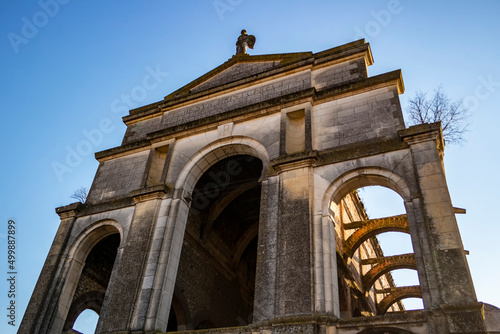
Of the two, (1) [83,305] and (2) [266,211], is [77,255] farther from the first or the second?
(2) [266,211]

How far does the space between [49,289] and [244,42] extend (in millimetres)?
9171

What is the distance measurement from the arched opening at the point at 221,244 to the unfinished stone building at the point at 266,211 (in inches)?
2.6

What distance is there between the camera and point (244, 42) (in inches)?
527

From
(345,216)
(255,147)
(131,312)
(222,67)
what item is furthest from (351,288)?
(222,67)

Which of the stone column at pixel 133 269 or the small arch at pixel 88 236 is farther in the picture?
the small arch at pixel 88 236

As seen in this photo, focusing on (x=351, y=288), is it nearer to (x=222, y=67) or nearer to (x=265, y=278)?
(x=265, y=278)

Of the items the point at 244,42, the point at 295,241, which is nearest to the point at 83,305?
the point at 295,241

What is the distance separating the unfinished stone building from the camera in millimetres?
6855

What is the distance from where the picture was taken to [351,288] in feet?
42.2

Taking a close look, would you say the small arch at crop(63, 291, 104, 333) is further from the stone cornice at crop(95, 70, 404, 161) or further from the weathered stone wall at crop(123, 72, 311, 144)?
the weathered stone wall at crop(123, 72, 311, 144)

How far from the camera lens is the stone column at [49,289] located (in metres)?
9.45

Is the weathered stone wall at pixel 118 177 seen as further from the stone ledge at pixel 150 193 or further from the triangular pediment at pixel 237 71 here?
the triangular pediment at pixel 237 71

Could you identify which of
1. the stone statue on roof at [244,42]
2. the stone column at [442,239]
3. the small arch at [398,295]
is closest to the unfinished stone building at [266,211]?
the stone column at [442,239]

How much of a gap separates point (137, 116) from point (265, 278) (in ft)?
25.0
